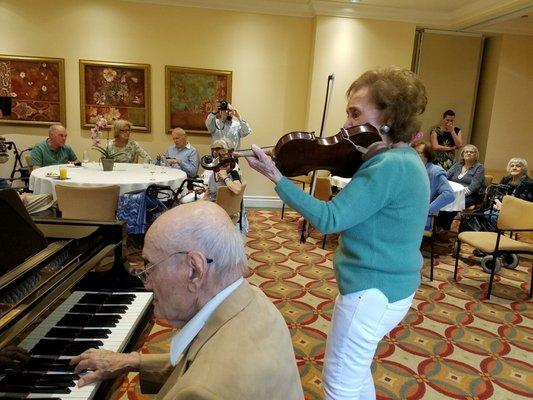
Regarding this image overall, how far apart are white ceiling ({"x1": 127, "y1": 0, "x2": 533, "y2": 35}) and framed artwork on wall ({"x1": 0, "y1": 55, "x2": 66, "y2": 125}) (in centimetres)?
162

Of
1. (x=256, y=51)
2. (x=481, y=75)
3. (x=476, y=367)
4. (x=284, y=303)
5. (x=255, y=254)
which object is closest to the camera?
(x=476, y=367)

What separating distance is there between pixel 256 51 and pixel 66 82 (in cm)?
272

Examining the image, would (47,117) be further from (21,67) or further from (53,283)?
(53,283)

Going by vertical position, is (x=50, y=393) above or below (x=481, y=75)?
below

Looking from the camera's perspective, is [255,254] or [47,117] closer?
[255,254]

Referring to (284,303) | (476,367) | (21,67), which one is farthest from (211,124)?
(476,367)

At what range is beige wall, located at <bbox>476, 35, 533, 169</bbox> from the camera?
665cm

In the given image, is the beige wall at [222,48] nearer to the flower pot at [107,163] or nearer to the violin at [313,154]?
the flower pot at [107,163]

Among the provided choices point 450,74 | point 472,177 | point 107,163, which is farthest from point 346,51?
point 107,163

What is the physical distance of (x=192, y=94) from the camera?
6203mm

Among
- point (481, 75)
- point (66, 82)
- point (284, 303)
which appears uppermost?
point (481, 75)

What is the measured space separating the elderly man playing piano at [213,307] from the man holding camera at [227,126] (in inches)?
192

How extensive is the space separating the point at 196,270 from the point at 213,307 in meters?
0.09

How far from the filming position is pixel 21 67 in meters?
5.87
